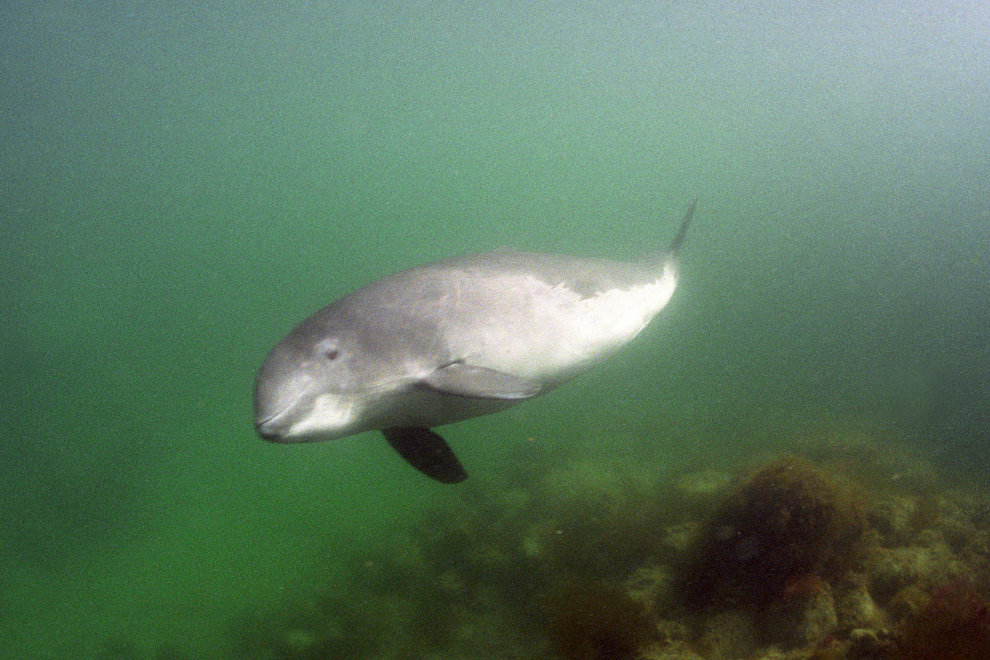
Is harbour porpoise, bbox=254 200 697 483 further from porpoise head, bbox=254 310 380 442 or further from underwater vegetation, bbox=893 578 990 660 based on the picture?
underwater vegetation, bbox=893 578 990 660

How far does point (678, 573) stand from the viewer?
4.97 m

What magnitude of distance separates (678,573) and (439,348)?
12.3 ft

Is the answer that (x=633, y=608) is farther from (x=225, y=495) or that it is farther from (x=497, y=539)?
(x=225, y=495)

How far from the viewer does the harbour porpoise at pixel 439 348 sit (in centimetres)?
242

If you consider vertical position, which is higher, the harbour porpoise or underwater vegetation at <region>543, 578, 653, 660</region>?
the harbour porpoise

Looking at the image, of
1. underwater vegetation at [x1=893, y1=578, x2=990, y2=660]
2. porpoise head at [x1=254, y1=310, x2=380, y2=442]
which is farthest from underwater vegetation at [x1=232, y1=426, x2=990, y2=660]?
porpoise head at [x1=254, y1=310, x2=380, y2=442]

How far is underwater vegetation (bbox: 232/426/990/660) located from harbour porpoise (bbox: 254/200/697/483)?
248cm

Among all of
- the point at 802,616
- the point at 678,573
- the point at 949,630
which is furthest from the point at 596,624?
the point at 949,630

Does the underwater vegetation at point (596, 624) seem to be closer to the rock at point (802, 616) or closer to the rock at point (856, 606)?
the rock at point (802, 616)

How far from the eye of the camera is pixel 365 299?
289 cm

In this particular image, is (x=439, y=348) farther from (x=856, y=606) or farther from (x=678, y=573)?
(x=856, y=606)

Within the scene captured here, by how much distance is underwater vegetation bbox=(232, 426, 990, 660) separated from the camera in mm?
3955

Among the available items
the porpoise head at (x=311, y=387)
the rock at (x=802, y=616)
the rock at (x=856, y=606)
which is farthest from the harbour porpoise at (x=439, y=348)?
the rock at (x=856, y=606)

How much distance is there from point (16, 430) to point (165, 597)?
588 inches
